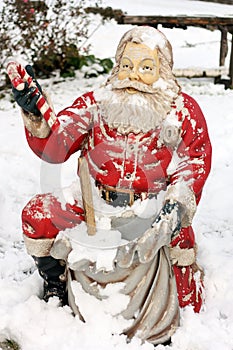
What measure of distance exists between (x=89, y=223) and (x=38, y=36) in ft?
17.8

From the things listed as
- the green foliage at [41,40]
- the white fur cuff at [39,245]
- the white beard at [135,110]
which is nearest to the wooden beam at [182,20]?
the green foliage at [41,40]

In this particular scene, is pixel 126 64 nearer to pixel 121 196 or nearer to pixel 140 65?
pixel 140 65

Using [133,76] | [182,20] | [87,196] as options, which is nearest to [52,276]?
[87,196]

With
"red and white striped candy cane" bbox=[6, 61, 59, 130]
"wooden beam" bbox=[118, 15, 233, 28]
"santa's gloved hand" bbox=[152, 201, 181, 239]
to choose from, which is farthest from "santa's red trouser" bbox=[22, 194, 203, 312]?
"wooden beam" bbox=[118, 15, 233, 28]

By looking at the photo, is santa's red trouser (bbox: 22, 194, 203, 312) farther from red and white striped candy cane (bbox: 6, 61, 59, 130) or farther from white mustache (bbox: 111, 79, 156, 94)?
white mustache (bbox: 111, 79, 156, 94)

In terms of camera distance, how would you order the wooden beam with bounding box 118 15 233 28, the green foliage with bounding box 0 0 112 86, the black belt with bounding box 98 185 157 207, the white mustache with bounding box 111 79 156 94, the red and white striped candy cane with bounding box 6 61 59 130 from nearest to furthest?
1. the red and white striped candy cane with bounding box 6 61 59 130
2. the white mustache with bounding box 111 79 156 94
3. the black belt with bounding box 98 185 157 207
4. the wooden beam with bounding box 118 15 233 28
5. the green foliage with bounding box 0 0 112 86

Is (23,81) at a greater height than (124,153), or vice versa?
(23,81)

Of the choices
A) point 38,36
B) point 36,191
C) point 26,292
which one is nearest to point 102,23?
point 38,36

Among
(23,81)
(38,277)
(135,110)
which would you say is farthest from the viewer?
(38,277)

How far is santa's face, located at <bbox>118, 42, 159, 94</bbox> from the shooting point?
2482mm

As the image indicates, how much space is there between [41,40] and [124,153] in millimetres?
5079

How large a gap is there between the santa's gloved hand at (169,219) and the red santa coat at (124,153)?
0.37ft

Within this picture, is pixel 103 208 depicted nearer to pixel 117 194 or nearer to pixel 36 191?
pixel 117 194

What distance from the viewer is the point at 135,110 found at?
2475 mm
